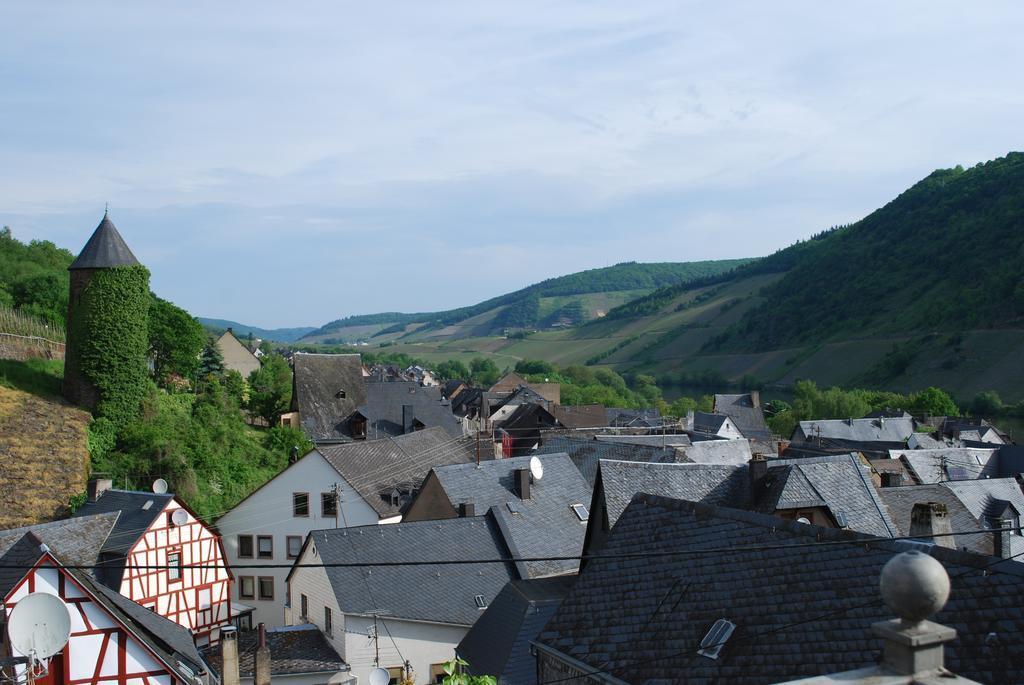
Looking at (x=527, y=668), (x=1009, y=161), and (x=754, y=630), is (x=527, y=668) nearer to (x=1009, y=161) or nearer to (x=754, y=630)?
(x=754, y=630)

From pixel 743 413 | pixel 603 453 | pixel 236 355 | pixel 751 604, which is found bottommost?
pixel 751 604

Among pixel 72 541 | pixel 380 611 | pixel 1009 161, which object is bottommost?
pixel 380 611

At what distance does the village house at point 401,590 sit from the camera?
24141 mm

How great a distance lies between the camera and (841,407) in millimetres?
93250

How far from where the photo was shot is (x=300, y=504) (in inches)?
1353

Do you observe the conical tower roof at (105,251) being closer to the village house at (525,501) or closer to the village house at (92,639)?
the village house at (525,501)

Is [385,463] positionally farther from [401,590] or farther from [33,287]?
[33,287]

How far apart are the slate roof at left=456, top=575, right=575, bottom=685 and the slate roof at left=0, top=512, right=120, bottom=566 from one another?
410 inches

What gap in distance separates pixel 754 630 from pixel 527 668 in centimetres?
665

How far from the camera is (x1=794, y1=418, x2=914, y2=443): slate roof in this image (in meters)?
65.9

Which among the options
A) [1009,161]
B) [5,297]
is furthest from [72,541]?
[1009,161]

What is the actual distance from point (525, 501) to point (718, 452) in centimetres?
1060

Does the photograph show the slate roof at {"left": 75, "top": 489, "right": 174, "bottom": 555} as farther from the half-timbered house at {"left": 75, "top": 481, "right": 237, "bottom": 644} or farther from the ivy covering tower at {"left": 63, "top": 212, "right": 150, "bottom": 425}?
the ivy covering tower at {"left": 63, "top": 212, "right": 150, "bottom": 425}

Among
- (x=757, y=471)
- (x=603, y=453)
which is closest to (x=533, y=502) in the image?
(x=603, y=453)
